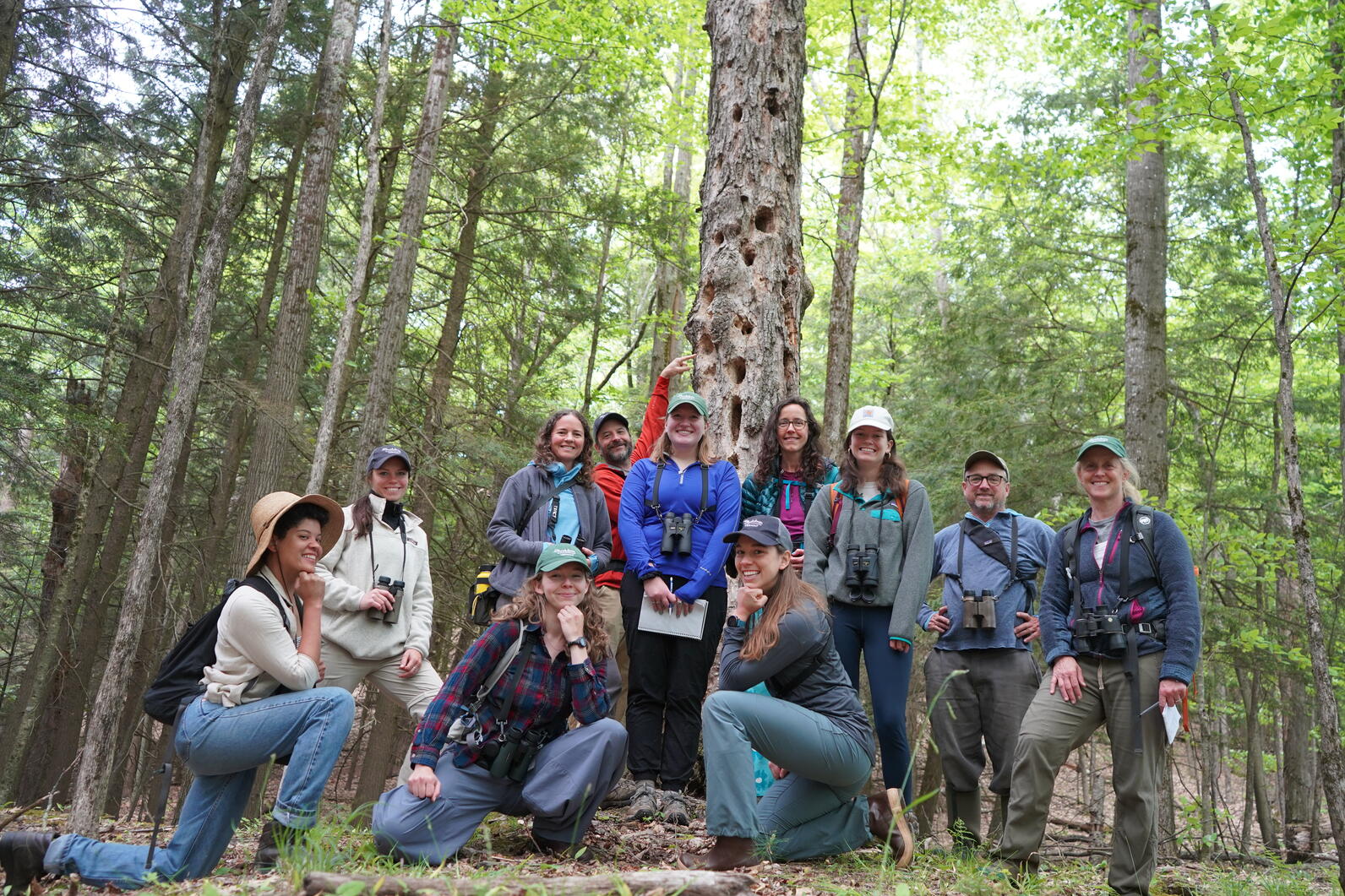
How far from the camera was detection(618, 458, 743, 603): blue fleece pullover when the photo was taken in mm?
5035

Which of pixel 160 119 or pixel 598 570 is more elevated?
pixel 160 119

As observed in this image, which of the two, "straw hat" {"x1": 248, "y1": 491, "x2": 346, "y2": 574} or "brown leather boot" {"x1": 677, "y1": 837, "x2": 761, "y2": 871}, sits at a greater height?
"straw hat" {"x1": 248, "y1": 491, "x2": 346, "y2": 574}

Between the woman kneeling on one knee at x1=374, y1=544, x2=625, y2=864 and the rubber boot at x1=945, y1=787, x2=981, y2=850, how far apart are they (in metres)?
1.84

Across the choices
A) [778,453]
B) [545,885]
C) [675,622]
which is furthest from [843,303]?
[545,885]

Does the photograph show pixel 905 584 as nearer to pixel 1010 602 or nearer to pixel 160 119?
pixel 1010 602

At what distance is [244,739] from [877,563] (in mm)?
3149

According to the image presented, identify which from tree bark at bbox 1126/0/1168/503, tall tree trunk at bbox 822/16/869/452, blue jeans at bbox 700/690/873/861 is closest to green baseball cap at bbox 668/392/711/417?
blue jeans at bbox 700/690/873/861

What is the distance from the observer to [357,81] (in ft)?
36.1

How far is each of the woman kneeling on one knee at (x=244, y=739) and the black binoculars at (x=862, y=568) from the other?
8.40ft

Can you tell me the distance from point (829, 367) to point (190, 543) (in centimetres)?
766

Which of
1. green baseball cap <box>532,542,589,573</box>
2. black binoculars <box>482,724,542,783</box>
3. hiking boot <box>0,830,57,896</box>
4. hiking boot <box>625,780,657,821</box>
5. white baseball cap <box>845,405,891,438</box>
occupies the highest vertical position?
white baseball cap <box>845,405,891,438</box>

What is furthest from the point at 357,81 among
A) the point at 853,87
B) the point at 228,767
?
the point at 228,767

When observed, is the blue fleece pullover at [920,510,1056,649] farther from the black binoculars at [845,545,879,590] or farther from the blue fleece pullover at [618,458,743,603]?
the blue fleece pullover at [618,458,743,603]

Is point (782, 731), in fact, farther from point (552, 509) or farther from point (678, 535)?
point (552, 509)
